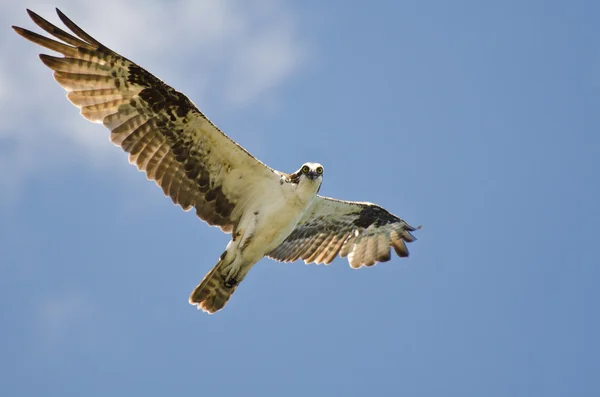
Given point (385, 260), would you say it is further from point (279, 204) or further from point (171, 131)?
point (171, 131)

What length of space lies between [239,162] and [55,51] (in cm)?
282

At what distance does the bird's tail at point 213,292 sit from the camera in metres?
12.5

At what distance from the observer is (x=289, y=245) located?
46.0ft

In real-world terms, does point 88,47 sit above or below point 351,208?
below

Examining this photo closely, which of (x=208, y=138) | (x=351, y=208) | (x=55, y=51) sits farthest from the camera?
(x=351, y=208)

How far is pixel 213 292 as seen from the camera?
1255 centimetres

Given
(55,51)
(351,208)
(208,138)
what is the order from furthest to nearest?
1. (351,208)
2. (208,138)
3. (55,51)

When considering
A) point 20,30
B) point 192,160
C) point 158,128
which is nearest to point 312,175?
point 192,160

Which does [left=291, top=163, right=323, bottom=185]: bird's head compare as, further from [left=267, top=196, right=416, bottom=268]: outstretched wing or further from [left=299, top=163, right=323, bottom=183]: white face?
[left=267, top=196, right=416, bottom=268]: outstretched wing

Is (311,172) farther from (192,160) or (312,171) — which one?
(192,160)

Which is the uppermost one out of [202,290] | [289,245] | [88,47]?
[289,245]

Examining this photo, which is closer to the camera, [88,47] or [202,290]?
[88,47]

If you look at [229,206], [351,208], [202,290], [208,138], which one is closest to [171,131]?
[208,138]

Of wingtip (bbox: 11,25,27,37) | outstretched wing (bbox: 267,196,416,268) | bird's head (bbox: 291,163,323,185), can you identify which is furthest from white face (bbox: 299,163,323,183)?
wingtip (bbox: 11,25,27,37)
